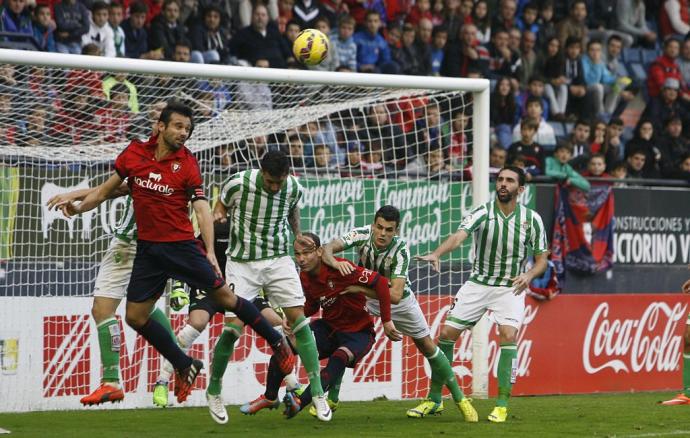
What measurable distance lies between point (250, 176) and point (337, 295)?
1101 mm

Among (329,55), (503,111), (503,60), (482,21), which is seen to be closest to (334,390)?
(329,55)

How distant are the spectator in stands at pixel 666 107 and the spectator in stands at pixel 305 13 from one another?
16.8ft

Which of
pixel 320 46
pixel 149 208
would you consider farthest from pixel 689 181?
pixel 149 208

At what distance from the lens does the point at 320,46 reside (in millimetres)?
11367

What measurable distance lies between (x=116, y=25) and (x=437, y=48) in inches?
181

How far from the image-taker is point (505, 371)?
Result: 33.2 feet

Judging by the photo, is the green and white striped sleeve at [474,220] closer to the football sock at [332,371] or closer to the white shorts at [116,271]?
the football sock at [332,371]

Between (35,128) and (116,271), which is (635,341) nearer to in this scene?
(116,271)

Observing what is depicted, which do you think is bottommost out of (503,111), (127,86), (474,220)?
(474,220)

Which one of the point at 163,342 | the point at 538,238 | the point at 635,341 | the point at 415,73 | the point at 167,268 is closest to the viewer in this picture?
the point at 167,268

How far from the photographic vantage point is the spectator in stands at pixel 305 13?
53.8 feet

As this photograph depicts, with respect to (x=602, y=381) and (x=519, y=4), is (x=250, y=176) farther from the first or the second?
(x=519, y=4)

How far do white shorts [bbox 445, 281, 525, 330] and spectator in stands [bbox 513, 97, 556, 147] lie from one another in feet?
20.2

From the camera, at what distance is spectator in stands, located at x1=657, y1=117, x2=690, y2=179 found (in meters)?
17.3
